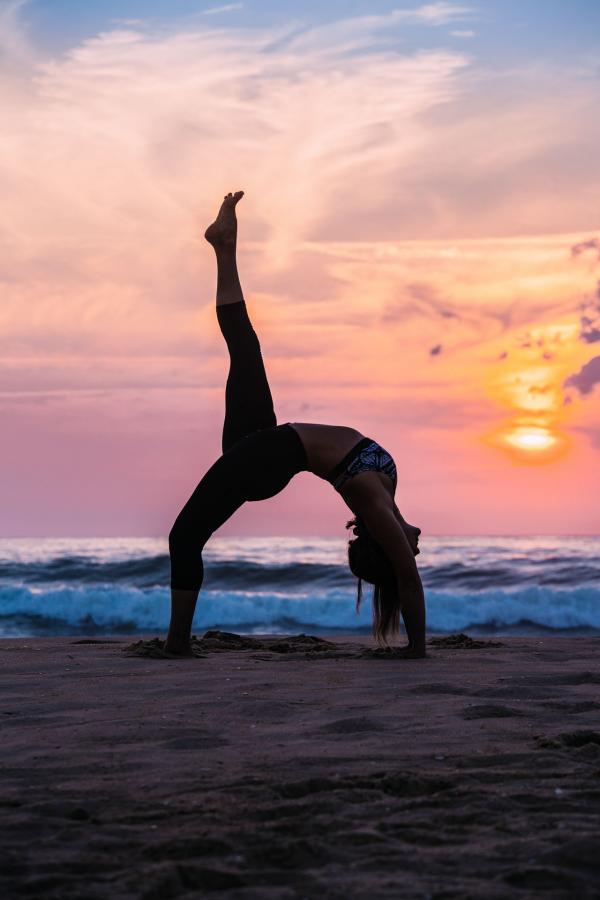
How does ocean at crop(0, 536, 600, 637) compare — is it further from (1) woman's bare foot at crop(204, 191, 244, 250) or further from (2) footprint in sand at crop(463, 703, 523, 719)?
(2) footprint in sand at crop(463, 703, 523, 719)

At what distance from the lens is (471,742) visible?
3357mm

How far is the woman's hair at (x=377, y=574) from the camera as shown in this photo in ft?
18.9

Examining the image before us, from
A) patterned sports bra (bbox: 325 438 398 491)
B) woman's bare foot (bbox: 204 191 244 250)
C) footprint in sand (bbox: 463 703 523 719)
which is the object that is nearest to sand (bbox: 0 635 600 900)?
footprint in sand (bbox: 463 703 523 719)

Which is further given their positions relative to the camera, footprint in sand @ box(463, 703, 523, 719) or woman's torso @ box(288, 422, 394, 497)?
woman's torso @ box(288, 422, 394, 497)

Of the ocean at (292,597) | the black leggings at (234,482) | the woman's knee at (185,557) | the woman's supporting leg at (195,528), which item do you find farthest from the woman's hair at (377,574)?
the ocean at (292,597)

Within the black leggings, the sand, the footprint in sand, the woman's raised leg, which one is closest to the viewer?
the sand

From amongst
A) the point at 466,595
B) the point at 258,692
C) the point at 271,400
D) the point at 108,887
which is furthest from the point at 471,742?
the point at 466,595

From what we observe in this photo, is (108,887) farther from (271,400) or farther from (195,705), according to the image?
(271,400)

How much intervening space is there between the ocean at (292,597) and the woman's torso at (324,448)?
8.14 meters

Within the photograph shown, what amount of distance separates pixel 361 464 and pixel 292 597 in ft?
35.8

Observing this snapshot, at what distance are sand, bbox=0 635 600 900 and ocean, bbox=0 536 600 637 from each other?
944 cm

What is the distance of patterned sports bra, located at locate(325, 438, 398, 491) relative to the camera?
5.74 meters

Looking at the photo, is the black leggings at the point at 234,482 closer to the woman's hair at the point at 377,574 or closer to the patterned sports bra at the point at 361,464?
the patterned sports bra at the point at 361,464

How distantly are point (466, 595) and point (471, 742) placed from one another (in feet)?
41.2
